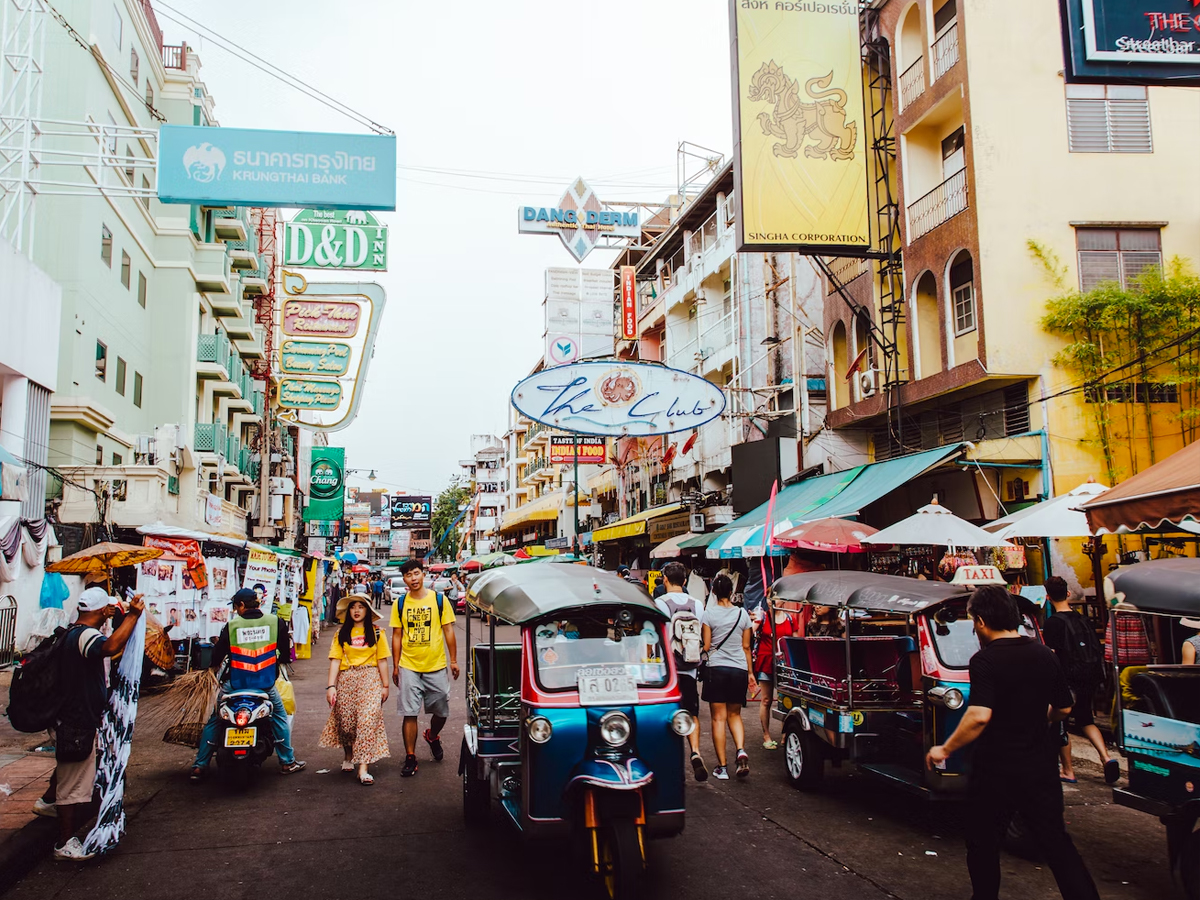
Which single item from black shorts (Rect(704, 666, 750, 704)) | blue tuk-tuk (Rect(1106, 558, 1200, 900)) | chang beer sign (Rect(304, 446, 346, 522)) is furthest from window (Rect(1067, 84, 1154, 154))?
chang beer sign (Rect(304, 446, 346, 522))

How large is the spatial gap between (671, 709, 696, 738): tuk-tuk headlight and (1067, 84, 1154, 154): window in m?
14.6

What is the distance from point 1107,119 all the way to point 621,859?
16141 mm

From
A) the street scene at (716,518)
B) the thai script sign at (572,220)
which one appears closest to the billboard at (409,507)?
the street scene at (716,518)

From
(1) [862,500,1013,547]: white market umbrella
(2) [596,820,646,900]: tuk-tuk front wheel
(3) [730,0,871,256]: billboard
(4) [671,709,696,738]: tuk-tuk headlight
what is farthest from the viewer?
(3) [730,0,871,256]: billboard

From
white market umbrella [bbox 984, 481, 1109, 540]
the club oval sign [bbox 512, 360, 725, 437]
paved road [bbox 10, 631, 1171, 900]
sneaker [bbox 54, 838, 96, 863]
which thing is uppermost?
the club oval sign [bbox 512, 360, 725, 437]

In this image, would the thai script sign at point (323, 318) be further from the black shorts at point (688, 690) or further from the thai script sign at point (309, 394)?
the black shorts at point (688, 690)

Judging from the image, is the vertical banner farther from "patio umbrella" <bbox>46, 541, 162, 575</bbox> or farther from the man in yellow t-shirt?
the man in yellow t-shirt

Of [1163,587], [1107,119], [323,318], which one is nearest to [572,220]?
[323,318]

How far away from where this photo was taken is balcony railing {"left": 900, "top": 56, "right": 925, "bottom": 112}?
57.5 ft

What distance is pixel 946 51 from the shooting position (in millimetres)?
16828

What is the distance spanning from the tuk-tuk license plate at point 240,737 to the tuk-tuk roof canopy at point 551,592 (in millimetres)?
2501

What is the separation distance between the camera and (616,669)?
565 cm

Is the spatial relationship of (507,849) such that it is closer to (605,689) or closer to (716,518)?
(605,689)

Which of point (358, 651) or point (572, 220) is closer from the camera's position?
point (358, 651)
